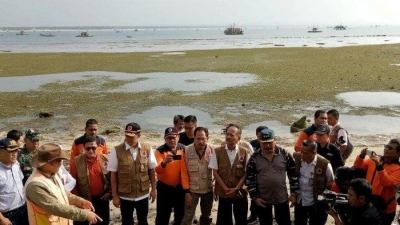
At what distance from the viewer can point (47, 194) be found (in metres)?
3.75

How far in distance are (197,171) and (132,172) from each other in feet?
→ 3.31

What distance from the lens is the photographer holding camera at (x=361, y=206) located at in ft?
13.7

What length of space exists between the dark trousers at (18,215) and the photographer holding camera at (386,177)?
4.69 metres

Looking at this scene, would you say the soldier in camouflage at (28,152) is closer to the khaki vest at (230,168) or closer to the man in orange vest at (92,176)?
the man in orange vest at (92,176)

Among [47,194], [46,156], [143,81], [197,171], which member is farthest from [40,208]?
[143,81]

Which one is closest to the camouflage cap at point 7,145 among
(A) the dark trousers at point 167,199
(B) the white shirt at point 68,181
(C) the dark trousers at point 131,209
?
(B) the white shirt at point 68,181

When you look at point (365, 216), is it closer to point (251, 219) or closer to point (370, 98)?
point (251, 219)

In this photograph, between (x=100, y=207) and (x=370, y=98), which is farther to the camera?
(x=370, y=98)

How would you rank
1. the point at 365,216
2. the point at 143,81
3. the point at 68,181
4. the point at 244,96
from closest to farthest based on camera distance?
Answer: the point at 365,216, the point at 68,181, the point at 244,96, the point at 143,81

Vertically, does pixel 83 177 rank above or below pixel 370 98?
above

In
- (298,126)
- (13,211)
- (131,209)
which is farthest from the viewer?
(298,126)

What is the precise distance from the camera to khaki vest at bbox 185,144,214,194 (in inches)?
235

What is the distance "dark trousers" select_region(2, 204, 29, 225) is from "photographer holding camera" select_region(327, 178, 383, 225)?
419 centimetres

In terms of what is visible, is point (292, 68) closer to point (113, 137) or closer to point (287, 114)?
point (287, 114)
